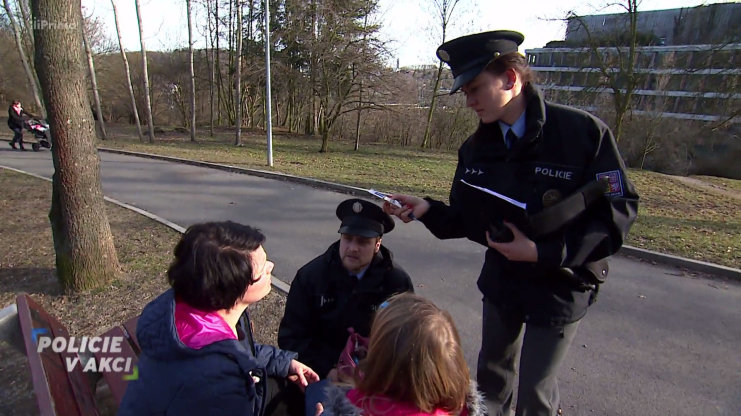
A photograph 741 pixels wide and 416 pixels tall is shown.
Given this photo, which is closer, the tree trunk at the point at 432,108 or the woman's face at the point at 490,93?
the woman's face at the point at 490,93

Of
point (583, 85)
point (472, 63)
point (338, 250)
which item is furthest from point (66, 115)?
point (583, 85)

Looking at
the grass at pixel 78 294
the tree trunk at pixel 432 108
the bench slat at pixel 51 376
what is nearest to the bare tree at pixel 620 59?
the tree trunk at pixel 432 108

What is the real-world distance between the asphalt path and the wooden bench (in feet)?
8.00

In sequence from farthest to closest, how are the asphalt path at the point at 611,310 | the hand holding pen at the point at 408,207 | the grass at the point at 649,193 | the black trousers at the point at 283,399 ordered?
the grass at the point at 649,193 < the asphalt path at the point at 611,310 < the black trousers at the point at 283,399 < the hand holding pen at the point at 408,207

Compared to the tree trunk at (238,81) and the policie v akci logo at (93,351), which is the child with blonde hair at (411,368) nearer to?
the policie v akci logo at (93,351)

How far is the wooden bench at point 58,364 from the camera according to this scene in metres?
1.53

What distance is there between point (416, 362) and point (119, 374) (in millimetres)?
1780

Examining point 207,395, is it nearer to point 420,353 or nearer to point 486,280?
point 420,353

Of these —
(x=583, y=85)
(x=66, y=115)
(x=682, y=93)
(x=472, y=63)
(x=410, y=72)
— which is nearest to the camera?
(x=472, y=63)

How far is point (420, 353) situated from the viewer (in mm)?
1299

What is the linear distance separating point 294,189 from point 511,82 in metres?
8.38

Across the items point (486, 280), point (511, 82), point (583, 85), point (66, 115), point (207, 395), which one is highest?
point (583, 85)

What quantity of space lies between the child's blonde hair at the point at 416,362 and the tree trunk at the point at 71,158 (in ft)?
11.8

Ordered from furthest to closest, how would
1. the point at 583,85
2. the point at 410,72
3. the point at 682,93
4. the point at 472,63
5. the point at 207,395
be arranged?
1. the point at 682,93
2. the point at 410,72
3. the point at 583,85
4. the point at 472,63
5. the point at 207,395
